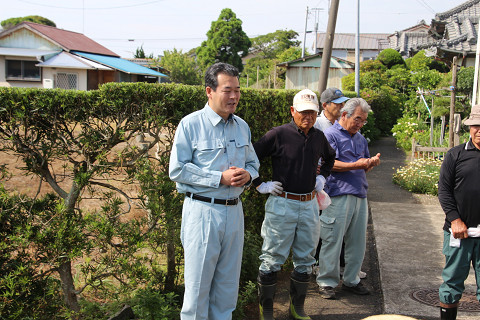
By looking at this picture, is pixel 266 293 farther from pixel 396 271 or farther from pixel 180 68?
pixel 180 68

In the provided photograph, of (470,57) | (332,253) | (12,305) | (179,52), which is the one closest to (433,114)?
(470,57)

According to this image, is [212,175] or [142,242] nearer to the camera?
[212,175]

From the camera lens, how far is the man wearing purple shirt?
5129 millimetres

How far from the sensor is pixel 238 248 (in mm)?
3701

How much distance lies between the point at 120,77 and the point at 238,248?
30155 mm

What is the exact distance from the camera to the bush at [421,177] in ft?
37.0

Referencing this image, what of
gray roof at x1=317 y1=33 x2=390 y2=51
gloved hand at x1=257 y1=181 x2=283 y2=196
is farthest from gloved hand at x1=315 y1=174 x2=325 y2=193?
gray roof at x1=317 y1=33 x2=390 y2=51

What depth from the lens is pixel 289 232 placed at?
4418mm

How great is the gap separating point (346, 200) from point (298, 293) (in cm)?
117

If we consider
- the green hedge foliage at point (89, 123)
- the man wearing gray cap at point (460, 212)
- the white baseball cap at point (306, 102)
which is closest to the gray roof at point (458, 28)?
the man wearing gray cap at point (460, 212)

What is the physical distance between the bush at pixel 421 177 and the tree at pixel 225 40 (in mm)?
44318

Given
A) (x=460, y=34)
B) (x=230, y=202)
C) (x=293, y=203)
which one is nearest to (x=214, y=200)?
(x=230, y=202)

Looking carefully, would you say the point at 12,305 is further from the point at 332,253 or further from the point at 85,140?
the point at 332,253

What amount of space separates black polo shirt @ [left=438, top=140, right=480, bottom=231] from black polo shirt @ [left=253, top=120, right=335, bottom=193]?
1120 mm
